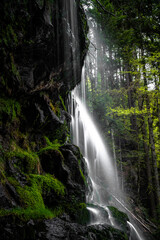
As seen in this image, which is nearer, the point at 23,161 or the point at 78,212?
the point at 23,161

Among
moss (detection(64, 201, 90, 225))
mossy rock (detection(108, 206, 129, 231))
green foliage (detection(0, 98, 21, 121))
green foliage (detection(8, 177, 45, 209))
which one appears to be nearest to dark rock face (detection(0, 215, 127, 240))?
green foliage (detection(8, 177, 45, 209))

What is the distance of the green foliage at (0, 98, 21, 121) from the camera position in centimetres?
509

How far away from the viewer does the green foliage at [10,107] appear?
5.09 m

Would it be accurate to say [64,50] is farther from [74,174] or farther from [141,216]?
[141,216]

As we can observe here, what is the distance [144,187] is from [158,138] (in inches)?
192

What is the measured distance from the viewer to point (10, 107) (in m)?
5.43

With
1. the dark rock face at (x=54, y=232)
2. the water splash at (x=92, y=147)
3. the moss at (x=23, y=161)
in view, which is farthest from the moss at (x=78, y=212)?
the water splash at (x=92, y=147)

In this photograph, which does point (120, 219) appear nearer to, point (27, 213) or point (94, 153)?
point (27, 213)

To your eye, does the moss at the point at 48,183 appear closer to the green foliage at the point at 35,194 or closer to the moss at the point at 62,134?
the green foliage at the point at 35,194

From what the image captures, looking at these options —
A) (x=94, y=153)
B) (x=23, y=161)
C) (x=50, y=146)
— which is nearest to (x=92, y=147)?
(x=94, y=153)

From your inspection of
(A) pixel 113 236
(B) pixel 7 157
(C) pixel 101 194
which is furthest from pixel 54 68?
(C) pixel 101 194

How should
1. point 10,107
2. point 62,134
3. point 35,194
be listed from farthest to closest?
point 62,134, point 10,107, point 35,194

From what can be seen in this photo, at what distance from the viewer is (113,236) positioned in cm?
435

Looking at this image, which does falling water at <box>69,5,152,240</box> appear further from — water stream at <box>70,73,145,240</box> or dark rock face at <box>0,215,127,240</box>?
dark rock face at <box>0,215,127,240</box>
